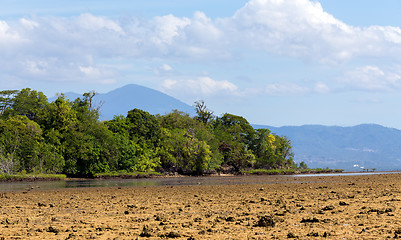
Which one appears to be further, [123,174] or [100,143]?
[100,143]

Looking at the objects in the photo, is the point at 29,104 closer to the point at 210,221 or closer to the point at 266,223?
the point at 210,221

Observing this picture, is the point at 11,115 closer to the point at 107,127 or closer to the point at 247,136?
the point at 107,127

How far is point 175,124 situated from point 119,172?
98.6ft

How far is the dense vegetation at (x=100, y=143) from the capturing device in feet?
239

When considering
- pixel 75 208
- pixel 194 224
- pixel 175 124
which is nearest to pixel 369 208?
pixel 194 224

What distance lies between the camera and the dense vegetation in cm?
7294

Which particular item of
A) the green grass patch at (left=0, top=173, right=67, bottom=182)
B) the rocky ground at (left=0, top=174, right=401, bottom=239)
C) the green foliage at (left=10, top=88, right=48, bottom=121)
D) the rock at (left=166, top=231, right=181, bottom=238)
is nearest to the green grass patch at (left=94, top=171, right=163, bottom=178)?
the green grass patch at (left=0, top=173, right=67, bottom=182)

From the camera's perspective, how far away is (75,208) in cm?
2380

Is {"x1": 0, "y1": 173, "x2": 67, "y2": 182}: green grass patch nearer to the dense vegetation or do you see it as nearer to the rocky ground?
the dense vegetation

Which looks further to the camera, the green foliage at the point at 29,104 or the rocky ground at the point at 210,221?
the green foliage at the point at 29,104

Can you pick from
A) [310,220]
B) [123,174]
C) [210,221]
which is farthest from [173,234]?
[123,174]

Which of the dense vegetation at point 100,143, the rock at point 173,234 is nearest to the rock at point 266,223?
the rock at point 173,234

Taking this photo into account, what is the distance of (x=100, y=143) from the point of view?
83.4 meters

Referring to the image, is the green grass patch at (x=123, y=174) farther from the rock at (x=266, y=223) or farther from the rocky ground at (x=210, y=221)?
the rock at (x=266, y=223)
